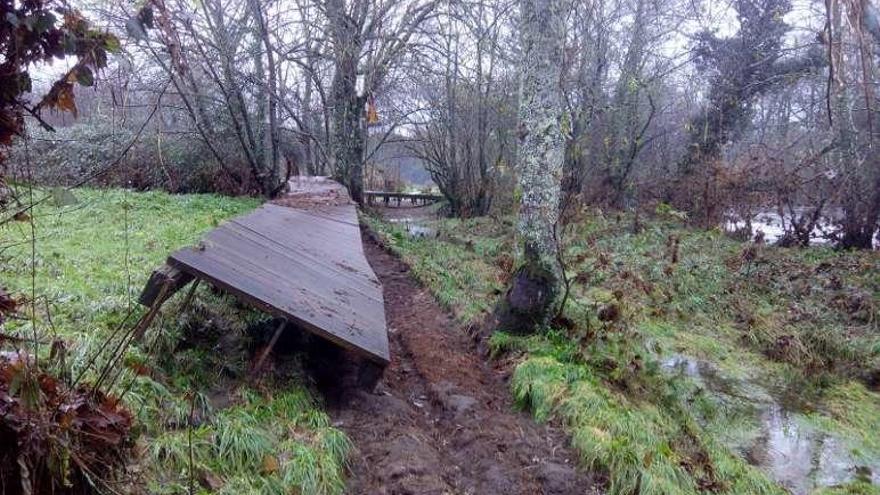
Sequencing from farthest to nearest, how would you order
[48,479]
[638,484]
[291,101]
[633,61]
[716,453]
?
[291,101] → [633,61] → [716,453] → [638,484] → [48,479]

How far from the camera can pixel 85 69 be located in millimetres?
1985

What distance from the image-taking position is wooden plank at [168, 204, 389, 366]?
12.0ft

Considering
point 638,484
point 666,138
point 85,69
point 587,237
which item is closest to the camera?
point 85,69

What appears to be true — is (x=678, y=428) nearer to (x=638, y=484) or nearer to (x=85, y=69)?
(x=638, y=484)

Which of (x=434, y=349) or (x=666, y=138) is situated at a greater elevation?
(x=666, y=138)

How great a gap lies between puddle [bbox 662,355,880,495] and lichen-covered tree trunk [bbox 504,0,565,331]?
171 centimetres

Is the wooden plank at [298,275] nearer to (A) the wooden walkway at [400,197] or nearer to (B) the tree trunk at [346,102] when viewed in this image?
(B) the tree trunk at [346,102]

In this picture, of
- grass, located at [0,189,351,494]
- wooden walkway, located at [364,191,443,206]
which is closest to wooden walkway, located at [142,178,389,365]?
grass, located at [0,189,351,494]

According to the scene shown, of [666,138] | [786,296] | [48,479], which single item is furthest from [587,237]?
[48,479]

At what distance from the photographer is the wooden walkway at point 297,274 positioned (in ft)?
12.0

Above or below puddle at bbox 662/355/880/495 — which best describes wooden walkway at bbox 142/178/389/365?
above

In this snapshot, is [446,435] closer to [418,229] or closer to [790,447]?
[790,447]

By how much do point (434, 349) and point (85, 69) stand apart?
4.30 m

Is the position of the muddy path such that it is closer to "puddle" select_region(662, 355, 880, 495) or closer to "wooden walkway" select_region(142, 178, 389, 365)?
"wooden walkway" select_region(142, 178, 389, 365)
